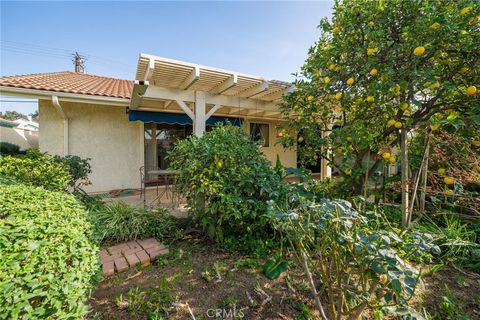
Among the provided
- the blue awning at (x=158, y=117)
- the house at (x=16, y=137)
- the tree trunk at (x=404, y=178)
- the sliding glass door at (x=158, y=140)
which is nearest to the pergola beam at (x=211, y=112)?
the blue awning at (x=158, y=117)

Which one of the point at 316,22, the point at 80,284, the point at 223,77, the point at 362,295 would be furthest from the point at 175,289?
the point at 316,22

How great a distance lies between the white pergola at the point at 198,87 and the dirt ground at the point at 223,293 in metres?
3.98

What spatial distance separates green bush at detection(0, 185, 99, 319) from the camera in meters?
1.29

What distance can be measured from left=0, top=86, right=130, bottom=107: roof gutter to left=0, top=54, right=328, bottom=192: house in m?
0.02

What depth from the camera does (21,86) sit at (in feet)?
19.7

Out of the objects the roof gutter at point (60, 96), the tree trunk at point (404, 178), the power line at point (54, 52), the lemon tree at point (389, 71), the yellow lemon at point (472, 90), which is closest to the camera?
the yellow lemon at point (472, 90)

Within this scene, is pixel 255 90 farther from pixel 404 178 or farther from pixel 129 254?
pixel 129 254

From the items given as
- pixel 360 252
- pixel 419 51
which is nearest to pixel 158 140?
pixel 419 51

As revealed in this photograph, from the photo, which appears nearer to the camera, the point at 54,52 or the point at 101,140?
the point at 101,140

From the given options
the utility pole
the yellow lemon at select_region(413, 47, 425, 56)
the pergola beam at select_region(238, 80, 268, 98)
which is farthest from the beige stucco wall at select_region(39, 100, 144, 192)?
the utility pole

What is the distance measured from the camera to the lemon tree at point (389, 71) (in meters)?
2.98

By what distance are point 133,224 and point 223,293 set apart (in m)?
2.48

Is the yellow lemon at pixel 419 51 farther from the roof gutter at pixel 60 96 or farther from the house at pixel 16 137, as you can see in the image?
the house at pixel 16 137

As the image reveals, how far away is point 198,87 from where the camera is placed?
616cm
